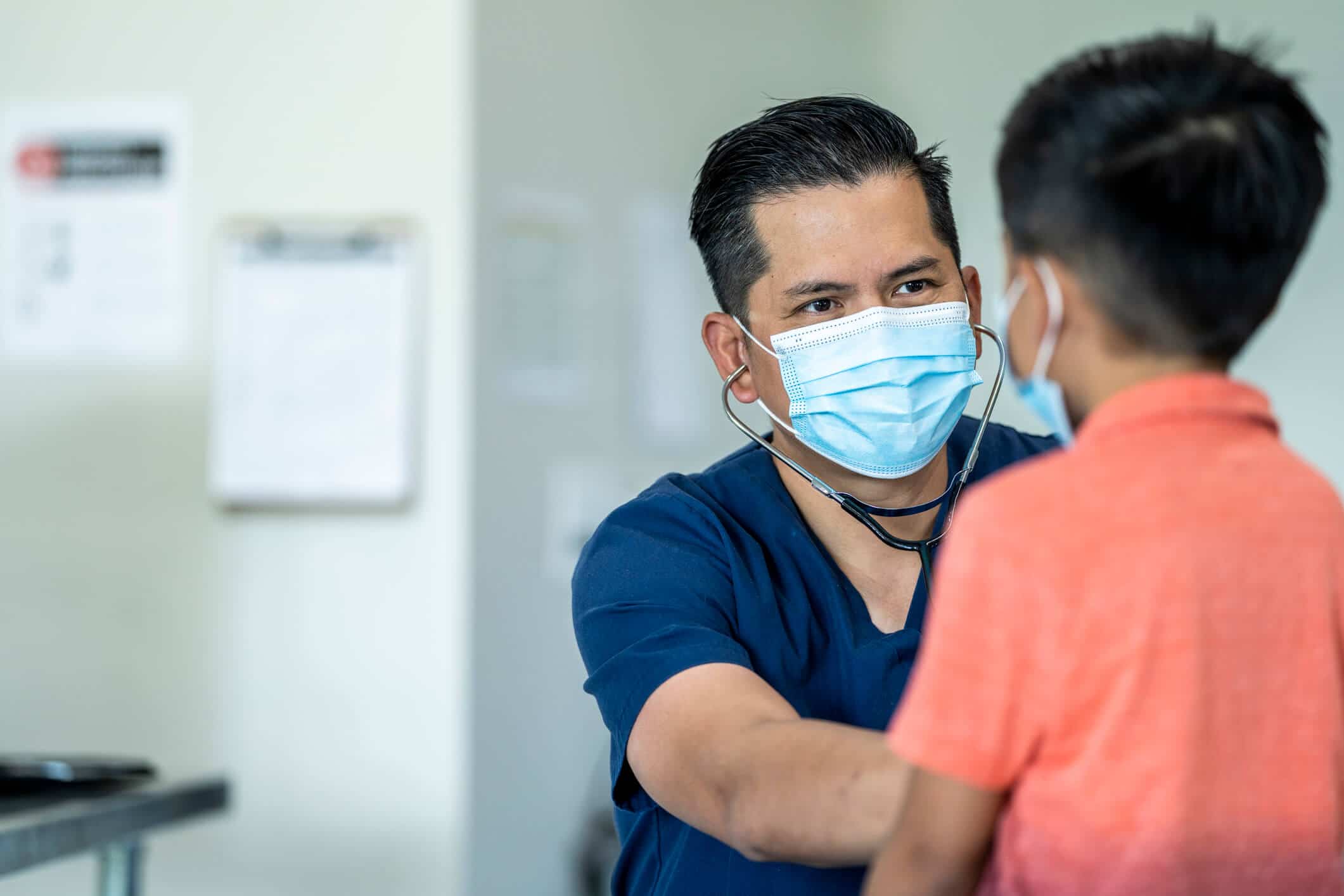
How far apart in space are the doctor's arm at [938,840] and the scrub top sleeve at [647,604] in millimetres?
299

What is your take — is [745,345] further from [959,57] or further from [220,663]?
[959,57]

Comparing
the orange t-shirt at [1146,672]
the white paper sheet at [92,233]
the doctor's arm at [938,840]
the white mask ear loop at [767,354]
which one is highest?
the white paper sheet at [92,233]

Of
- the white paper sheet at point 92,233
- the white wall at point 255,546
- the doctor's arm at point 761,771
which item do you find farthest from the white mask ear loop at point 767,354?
the white paper sheet at point 92,233

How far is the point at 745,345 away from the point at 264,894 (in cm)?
145

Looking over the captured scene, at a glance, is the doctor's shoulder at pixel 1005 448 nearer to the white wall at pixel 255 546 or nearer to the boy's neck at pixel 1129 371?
the boy's neck at pixel 1129 371

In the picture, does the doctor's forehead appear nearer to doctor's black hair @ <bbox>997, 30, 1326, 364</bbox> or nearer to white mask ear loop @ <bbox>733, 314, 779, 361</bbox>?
white mask ear loop @ <bbox>733, 314, 779, 361</bbox>

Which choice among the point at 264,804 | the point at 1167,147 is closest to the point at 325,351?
the point at 264,804

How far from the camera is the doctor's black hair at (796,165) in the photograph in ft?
3.51

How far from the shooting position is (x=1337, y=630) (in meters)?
0.61

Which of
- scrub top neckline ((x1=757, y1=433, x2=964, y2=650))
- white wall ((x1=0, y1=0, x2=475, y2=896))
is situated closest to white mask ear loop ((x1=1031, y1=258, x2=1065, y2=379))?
scrub top neckline ((x1=757, y1=433, x2=964, y2=650))

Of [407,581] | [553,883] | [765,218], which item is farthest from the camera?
[553,883]

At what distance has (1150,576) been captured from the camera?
560 millimetres

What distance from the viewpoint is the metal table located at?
1.27 meters

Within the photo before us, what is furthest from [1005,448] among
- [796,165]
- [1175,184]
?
[1175,184]
